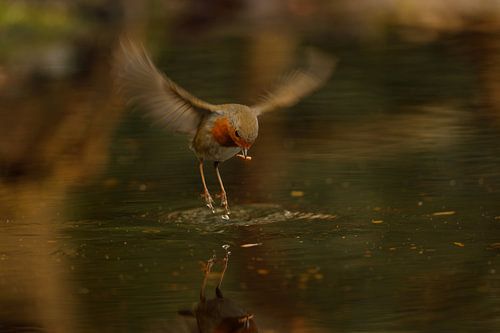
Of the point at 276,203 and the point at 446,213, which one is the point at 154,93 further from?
the point at 446,213

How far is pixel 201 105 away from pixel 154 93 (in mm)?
308

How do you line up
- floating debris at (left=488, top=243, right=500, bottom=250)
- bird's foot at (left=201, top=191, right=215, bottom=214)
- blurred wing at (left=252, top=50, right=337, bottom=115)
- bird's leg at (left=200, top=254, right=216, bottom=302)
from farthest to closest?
bird's foot at (left=201, top=191, right=215, bottom=214)
blurred wing at (left=252, top=50, right=337, bottom=115)
floating debris at (left=488, top=243, right=500, bottom=250)
bird's leg at (left=200, top=254, right=216, bottom=302)

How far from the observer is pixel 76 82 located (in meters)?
19.7

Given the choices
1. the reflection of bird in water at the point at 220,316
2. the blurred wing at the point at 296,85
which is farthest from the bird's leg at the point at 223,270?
the blurred wing at the point at 296,85

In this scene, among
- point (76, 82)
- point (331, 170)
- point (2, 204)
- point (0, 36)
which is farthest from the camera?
point (0, 36)

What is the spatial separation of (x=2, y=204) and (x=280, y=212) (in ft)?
6.69

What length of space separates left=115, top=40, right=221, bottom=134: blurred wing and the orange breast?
0.17 meters

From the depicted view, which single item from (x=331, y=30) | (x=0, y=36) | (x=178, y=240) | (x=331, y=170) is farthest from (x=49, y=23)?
(x=178, y=240)

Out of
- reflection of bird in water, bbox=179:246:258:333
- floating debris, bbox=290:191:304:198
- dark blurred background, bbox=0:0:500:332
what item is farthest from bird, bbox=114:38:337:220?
reflection of bird in water, bbox=179:246:258:333

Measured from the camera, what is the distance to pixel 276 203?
9.95m

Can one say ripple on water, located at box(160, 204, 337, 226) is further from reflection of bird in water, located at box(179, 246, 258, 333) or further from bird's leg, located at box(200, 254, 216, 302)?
reflection of bird in water, located at box(179, 246, 258, 333)

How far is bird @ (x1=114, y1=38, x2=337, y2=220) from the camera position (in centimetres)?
883

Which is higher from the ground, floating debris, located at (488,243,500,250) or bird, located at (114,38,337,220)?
bird, located at (114,38,337,220)

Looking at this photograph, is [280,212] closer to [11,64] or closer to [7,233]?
[7,233]
